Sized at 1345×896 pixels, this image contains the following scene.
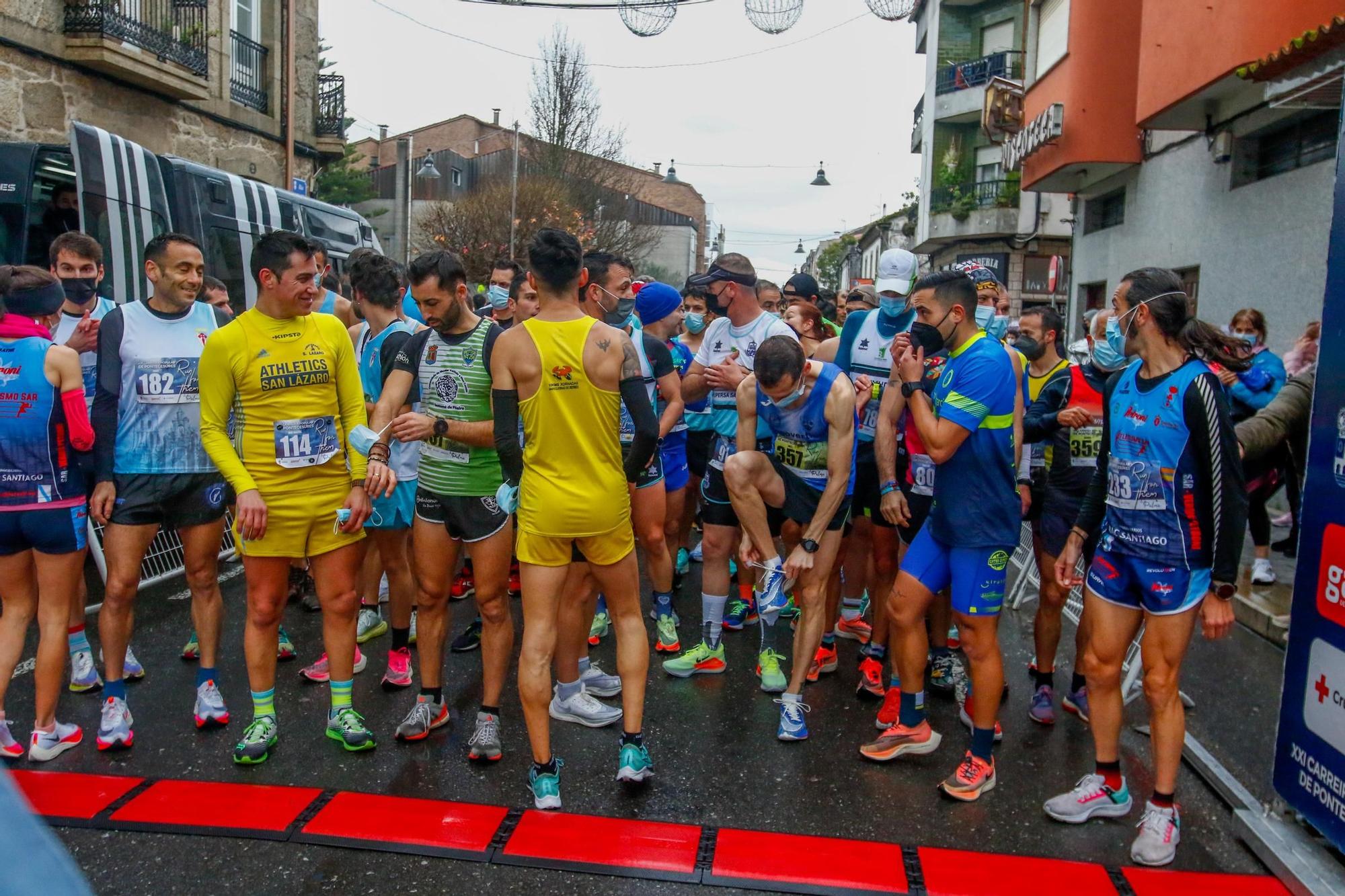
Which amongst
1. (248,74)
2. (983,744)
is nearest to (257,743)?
(983,744)

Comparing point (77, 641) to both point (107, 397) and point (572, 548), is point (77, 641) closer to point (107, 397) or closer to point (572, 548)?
point (107, 397)

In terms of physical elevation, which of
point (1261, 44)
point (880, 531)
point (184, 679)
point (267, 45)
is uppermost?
point (267, 45)

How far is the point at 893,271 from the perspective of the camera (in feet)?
17.9

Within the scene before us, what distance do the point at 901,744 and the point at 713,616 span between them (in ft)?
4.59

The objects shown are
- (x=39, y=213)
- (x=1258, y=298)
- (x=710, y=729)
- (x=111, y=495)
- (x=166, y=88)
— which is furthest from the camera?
(x=166, y=88)

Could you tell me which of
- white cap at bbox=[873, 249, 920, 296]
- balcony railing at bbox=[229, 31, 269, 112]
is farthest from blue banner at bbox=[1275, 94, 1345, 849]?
balcony railing at bbox=[229, 31, 269, 112]

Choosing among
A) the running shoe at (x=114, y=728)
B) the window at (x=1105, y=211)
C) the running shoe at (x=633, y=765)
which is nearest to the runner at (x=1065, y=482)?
the running shoe at (x=633, y=765)

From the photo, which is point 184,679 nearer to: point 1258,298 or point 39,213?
point 39,213

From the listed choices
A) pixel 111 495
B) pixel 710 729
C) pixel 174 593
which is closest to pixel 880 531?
pixel 710 729

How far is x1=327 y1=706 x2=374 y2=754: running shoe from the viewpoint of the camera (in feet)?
14.1

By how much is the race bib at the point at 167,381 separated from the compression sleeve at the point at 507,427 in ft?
5.17

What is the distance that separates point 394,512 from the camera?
509cm

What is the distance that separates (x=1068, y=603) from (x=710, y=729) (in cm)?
325

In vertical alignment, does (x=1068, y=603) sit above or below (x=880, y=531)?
below
